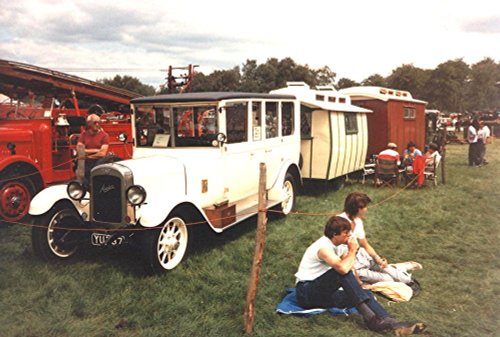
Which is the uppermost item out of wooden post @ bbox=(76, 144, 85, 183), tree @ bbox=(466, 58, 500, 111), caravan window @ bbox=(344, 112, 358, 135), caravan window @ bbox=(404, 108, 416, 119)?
tree @ bbox=(466, 58, 500, 111)

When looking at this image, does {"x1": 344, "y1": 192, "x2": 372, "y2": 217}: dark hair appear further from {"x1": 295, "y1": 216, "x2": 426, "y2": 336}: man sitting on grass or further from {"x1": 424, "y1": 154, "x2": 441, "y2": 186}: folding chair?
{"x1": 424, "y1": 154, "x2": 441, "y2": 186}: folding chair

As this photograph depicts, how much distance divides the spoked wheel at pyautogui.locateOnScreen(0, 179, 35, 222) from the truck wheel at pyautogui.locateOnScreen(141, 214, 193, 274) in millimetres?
3495

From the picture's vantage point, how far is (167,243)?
522cm

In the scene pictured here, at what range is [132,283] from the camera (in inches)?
192

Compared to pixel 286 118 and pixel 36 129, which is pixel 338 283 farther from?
pixel 36 129

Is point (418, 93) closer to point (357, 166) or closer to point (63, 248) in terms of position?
point (357, 166)

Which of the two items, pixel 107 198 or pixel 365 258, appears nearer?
pixel 365 258

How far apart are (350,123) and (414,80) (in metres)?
41.3

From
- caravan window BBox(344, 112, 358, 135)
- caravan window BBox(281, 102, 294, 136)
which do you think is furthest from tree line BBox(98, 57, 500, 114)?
caravan window BBox(281, 102, 294, 136)

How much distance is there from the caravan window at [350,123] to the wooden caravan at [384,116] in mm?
1820

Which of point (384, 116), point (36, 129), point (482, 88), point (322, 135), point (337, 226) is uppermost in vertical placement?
point (482, 88)

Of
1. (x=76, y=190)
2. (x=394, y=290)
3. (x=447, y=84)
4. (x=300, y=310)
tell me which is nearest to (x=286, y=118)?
(x=76, y=190)

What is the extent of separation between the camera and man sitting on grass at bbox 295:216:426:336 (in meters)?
3.81

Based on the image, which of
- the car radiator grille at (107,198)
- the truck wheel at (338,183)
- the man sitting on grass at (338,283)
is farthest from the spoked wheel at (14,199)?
the truck wheel at (338,183)
